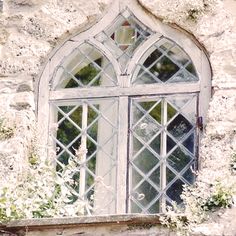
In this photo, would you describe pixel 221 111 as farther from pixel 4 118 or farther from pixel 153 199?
pixel 4 118

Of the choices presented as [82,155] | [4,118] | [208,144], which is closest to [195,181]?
[208,144]

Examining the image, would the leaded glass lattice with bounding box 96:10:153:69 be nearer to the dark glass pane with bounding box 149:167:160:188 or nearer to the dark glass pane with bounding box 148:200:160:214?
the dark glass pane with bounding box 149:167:160:188

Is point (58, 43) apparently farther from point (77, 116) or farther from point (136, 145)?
point (136, 145)

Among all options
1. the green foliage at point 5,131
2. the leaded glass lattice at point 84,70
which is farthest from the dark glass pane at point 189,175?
the green foliage at point 5,131

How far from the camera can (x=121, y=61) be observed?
339 inches

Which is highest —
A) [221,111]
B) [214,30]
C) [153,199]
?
[214,30]

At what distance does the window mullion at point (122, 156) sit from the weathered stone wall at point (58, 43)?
20.7 inches

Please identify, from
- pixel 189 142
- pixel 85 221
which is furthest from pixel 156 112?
pixel 85 221

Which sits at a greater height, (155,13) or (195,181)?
(155,13)

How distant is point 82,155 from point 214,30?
1.11 m

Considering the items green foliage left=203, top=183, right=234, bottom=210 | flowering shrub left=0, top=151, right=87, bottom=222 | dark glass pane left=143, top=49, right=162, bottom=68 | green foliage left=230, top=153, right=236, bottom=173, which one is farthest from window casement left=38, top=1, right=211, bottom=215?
green foliage left=203, top=183, right=234, bottom=210

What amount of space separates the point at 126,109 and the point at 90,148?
324 mm

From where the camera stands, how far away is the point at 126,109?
8.42 meters

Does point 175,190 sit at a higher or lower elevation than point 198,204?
higher
